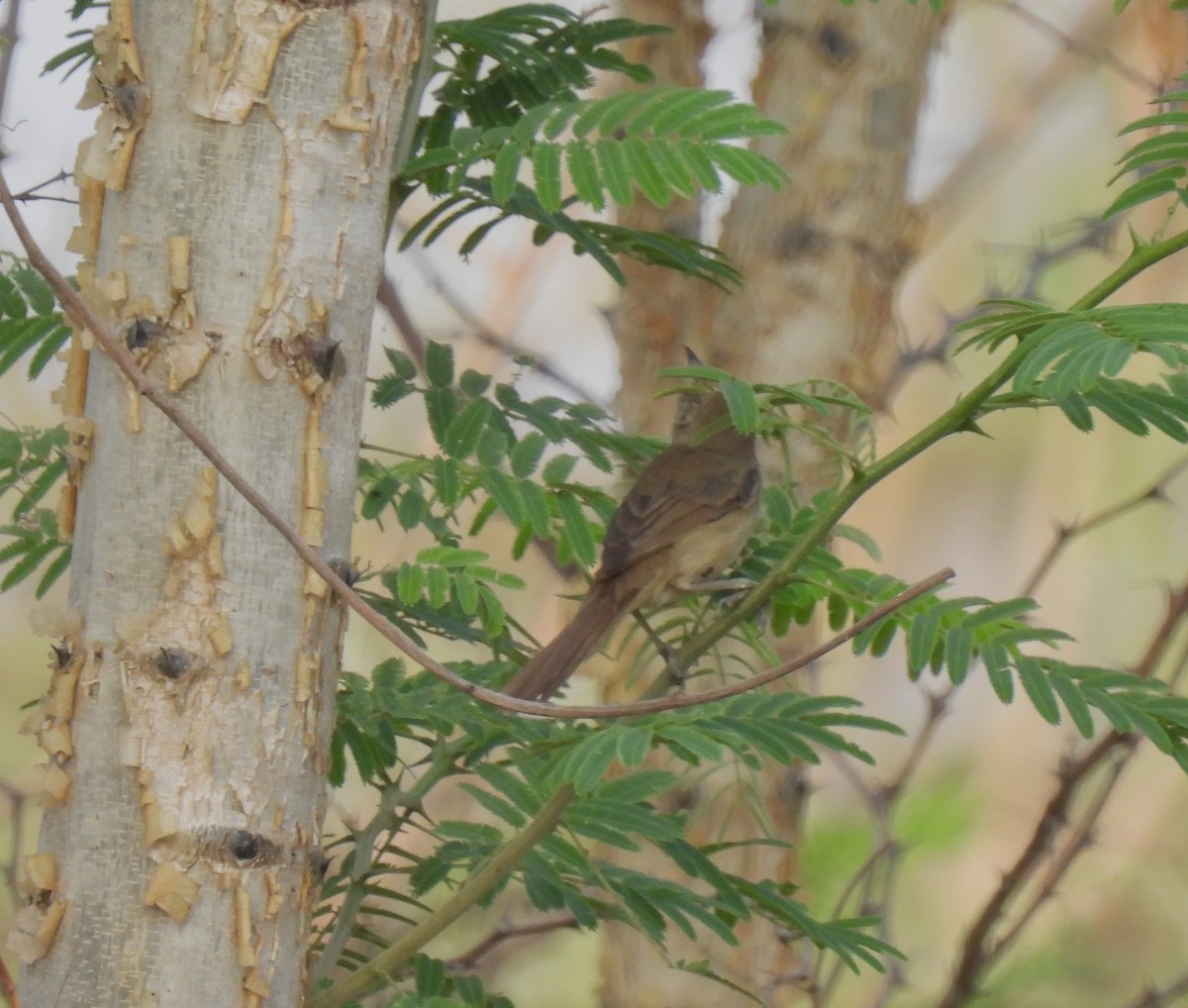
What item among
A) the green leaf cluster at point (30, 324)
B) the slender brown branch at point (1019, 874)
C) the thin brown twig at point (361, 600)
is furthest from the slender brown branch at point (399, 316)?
the thin brown twig at point (361, 600)

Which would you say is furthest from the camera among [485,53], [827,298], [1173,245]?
[827,298]

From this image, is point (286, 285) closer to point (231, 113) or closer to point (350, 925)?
point (231, 113)

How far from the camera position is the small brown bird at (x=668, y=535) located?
2.42 meters

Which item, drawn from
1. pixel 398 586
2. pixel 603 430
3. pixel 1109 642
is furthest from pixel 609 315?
pixel 1109 642

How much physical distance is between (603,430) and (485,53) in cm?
58

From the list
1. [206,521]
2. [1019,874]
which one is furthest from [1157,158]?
[1019,874]

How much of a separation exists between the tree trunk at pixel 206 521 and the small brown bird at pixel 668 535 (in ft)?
2.16

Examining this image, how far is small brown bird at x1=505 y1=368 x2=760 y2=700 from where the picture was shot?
95.1 inches

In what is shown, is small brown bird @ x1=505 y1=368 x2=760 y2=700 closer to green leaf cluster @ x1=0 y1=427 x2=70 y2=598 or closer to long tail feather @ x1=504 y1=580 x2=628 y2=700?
long tail feather @ x1=504 y1=580 x2=628 y2=700

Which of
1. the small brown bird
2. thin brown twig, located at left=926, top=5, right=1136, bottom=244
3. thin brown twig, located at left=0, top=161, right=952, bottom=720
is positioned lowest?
thin brown twig, located at left=0, top=161, right=952, bottom=720

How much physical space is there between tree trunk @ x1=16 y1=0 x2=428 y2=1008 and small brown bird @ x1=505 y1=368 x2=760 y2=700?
658 mm

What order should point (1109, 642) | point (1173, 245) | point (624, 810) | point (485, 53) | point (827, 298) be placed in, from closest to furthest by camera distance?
A: 1. point (1173, 245)
2. point (624, 810)
3. point (485, 53)
4. point (827, 298)
5. point (1109, 642)

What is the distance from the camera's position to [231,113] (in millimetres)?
1644

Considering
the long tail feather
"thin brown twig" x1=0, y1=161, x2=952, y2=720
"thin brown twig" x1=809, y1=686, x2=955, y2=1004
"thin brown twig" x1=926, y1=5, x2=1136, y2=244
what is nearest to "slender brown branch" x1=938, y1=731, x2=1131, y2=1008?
"thin brown twig" x1=809, y1=686, x2=955, y2=1004
